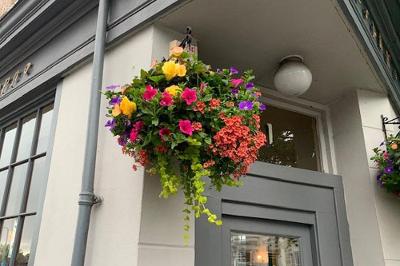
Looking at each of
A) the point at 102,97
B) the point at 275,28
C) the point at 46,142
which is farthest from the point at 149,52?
the point at 46,142

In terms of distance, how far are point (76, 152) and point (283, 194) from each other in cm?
139

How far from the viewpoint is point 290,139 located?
3.14 meters

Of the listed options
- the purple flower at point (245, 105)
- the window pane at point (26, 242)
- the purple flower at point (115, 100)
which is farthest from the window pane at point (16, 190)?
the purple flower at point (245, 105)

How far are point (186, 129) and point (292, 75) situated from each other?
47.3 inches

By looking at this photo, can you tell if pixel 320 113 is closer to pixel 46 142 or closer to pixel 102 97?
pixel 102 97

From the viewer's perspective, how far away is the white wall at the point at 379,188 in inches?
106

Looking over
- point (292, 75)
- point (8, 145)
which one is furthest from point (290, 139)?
point (8, 145)

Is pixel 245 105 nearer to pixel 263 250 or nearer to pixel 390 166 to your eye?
pixel 263 250

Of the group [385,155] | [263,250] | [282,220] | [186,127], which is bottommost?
[263,250]

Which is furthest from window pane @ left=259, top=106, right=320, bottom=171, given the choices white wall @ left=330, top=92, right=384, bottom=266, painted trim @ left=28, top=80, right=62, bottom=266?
painted trim @ left=28, top=80, right=62, bottom=266

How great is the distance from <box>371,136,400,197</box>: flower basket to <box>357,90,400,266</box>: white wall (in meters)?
0.09

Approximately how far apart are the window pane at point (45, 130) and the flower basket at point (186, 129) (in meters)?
1.37

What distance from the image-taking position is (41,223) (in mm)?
2527

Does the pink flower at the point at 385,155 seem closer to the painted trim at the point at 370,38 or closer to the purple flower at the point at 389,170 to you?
the purple flower at the point at 389,170
